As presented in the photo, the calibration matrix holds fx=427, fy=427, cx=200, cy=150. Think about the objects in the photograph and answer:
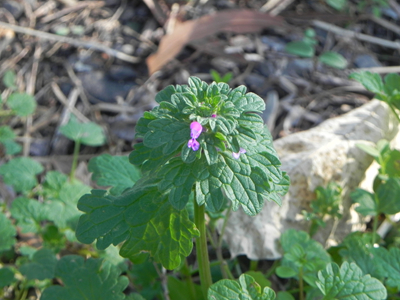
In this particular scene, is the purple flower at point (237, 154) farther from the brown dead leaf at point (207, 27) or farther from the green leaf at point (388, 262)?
the brown dead leaf at point (207, 27)

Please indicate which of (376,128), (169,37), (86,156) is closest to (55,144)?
(86,156)

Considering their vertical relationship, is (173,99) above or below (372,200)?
above

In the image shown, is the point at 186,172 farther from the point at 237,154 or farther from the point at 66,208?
the point at 66,208

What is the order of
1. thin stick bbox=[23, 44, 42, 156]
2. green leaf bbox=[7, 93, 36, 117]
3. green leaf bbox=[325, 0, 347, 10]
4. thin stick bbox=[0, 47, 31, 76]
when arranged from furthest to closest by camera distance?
green leaf bbox=[325, 0, 347, 10], thin stick bbox=[0, 47, 31, 76], thin stick bbox=[23, 44, 42, 156], green leaf bbox=[7, 93, 36, 117]

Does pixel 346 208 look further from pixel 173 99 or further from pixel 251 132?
pixel 173 99

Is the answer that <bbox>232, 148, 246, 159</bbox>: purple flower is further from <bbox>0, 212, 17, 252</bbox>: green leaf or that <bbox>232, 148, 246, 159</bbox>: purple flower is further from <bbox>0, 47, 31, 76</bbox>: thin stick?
<bbox>0, 47, 31, 76</bbox>: thin stick

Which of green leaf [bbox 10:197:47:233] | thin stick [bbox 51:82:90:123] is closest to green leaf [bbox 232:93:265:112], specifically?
green leaf [bbox 10:197:47:233]
